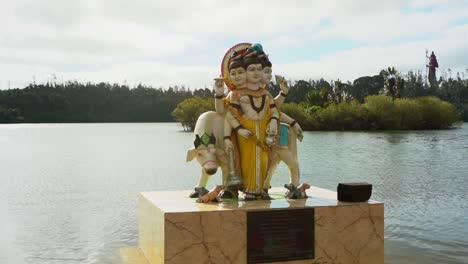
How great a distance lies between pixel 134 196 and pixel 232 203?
23.0 feet

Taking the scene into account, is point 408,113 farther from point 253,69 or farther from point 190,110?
point 253,69

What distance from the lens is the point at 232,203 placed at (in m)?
5.54

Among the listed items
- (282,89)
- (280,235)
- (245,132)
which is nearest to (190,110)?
(282,89)

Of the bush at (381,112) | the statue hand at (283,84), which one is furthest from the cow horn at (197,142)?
the bush at (381,112)

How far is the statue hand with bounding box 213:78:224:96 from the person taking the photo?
5.77 m

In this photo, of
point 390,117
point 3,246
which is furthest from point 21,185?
point 390,117

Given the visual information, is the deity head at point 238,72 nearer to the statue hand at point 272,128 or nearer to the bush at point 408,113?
the statue hand at point 272,128

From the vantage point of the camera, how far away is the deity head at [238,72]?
6000mm

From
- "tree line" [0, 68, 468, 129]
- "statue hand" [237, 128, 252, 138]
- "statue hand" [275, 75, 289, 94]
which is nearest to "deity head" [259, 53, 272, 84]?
"statue hand" [275, 75, 289, 94]

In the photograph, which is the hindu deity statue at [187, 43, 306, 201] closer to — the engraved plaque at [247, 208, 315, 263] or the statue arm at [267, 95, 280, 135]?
the statue arm at [267, 95, 280, 135]

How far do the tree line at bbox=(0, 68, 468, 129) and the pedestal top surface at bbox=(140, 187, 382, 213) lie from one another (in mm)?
55280

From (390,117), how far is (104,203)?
122 ft

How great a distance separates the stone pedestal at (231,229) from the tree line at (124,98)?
5566 centimetres

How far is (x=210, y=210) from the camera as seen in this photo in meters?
5.07
